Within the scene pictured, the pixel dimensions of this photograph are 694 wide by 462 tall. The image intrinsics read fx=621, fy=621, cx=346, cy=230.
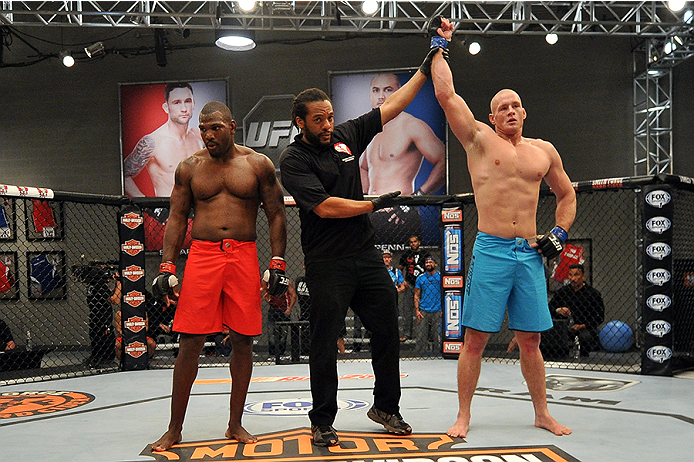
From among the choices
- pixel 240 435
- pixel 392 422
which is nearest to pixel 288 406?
pixel 240 435

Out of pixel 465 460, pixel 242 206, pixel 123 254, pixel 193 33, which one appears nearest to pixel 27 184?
pixel 193 33

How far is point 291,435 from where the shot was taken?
8.66 feet

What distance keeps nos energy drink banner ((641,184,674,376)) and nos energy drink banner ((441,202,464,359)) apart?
143cm

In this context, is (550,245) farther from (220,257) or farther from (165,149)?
(165,149)

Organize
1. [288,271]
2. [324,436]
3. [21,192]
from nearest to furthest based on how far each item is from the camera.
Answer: [324,436]
[21,192]
[288,271]

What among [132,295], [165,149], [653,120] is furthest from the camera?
[165,149]

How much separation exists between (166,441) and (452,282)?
10.7ft

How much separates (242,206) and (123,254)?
281cm

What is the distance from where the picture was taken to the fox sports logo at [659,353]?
14.3 ft

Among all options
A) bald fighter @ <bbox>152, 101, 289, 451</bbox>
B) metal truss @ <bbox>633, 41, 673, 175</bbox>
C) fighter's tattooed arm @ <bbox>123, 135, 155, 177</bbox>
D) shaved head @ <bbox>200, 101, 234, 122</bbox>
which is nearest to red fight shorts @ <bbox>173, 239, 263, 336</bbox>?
bald fighter @ <bbox>152, 101, 289, 451</bbox>

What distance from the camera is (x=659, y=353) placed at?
4383mm

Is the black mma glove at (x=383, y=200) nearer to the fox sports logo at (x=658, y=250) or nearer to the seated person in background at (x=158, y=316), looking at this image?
the fox sports logo at (x=658, y=250)

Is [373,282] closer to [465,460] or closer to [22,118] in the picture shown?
[465,460]

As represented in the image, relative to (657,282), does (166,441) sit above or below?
below
